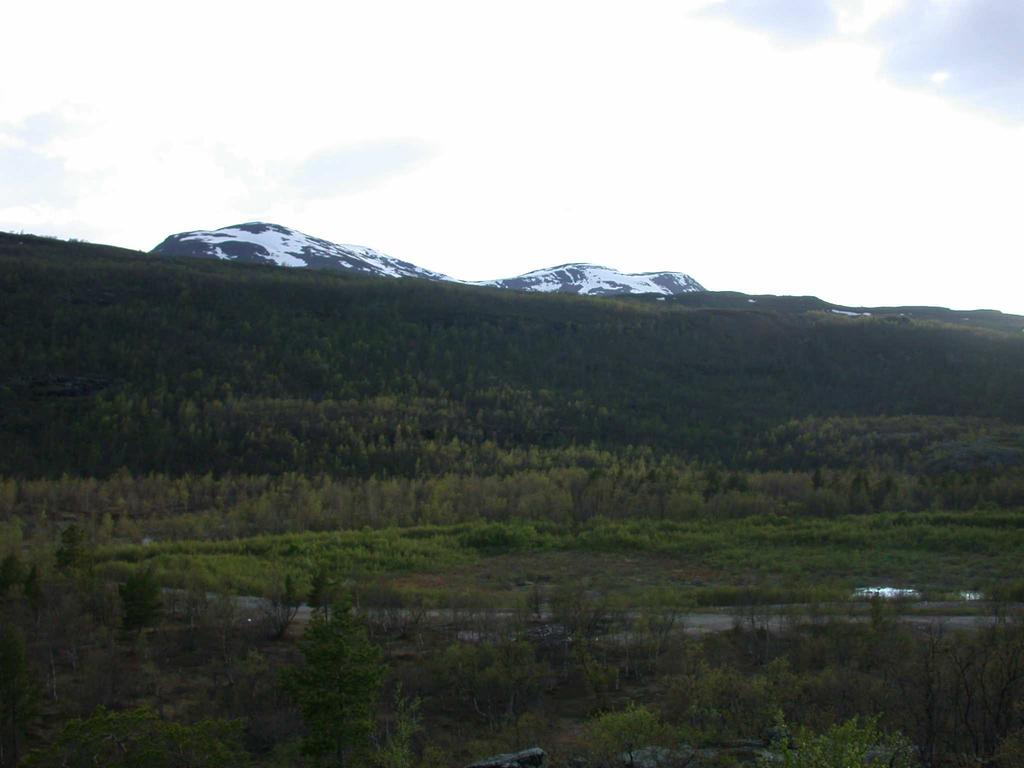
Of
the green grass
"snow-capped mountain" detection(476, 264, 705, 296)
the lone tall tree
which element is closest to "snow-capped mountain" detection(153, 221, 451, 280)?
"snow-capped mountain" detection(476, 264, 705, 296)

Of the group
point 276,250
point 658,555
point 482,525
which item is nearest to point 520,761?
point 658,555

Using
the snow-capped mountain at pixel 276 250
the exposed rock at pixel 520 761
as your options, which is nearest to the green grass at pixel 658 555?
the exposed rock at pixel 520 761

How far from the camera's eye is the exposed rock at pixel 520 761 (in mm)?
9445

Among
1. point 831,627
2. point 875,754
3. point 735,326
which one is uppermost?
point 735,326

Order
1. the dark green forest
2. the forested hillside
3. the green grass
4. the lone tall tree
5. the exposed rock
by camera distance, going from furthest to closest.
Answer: the forested hillside → the green grass → the dark green forest → the lone tall tree → the exposed rock

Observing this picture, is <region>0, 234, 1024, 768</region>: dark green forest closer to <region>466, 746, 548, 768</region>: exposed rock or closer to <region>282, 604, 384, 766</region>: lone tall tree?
<region>282, 604, 384, 766</region>: lone tall tree

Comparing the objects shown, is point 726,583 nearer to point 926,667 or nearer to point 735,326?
point 926,667

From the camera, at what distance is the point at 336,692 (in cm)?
1063

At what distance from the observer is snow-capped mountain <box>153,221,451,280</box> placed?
134 metres

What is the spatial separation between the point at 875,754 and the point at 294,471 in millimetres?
42223

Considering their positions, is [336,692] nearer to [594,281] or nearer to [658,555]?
[658,555]

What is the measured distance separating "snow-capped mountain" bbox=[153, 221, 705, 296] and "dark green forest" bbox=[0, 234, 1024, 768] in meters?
48.8

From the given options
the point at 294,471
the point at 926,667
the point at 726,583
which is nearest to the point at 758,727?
the point at 926,667

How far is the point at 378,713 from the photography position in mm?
14586
